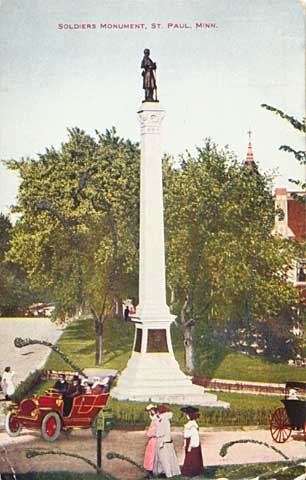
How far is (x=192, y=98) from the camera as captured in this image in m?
4.66

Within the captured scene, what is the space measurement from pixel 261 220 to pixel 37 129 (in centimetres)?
122

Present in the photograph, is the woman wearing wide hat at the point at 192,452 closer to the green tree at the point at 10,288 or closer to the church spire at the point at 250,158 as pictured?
the green tree at the point at 10,288

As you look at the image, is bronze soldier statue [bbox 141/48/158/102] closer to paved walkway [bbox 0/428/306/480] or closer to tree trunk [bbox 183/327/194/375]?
tree trunk [bbox 183/327/194/375]

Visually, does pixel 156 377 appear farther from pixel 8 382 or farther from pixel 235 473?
pixel 8 382

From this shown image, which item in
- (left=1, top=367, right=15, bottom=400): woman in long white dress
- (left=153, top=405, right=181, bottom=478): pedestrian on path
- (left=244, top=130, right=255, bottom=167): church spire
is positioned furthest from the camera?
(left=244, top=130, right=255, bottom=167): church spire

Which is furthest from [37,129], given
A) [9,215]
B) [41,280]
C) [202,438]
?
[202,438]

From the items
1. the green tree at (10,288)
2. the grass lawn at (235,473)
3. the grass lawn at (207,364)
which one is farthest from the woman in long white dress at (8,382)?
the grass lawn at (235,473)

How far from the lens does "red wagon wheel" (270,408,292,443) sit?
4645mm

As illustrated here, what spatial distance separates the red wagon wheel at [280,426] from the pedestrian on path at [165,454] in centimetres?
52

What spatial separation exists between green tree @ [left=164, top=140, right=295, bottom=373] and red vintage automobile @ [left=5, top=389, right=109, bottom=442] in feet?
1.84

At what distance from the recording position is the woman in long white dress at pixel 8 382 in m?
4.60

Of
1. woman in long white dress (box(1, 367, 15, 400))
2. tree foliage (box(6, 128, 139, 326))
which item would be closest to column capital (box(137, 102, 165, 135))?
tree foliage (box(6, 128, 139, 326))

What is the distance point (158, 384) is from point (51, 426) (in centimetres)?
56

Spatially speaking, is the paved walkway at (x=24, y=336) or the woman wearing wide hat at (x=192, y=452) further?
the paved walkway at (x=24, y=336)
